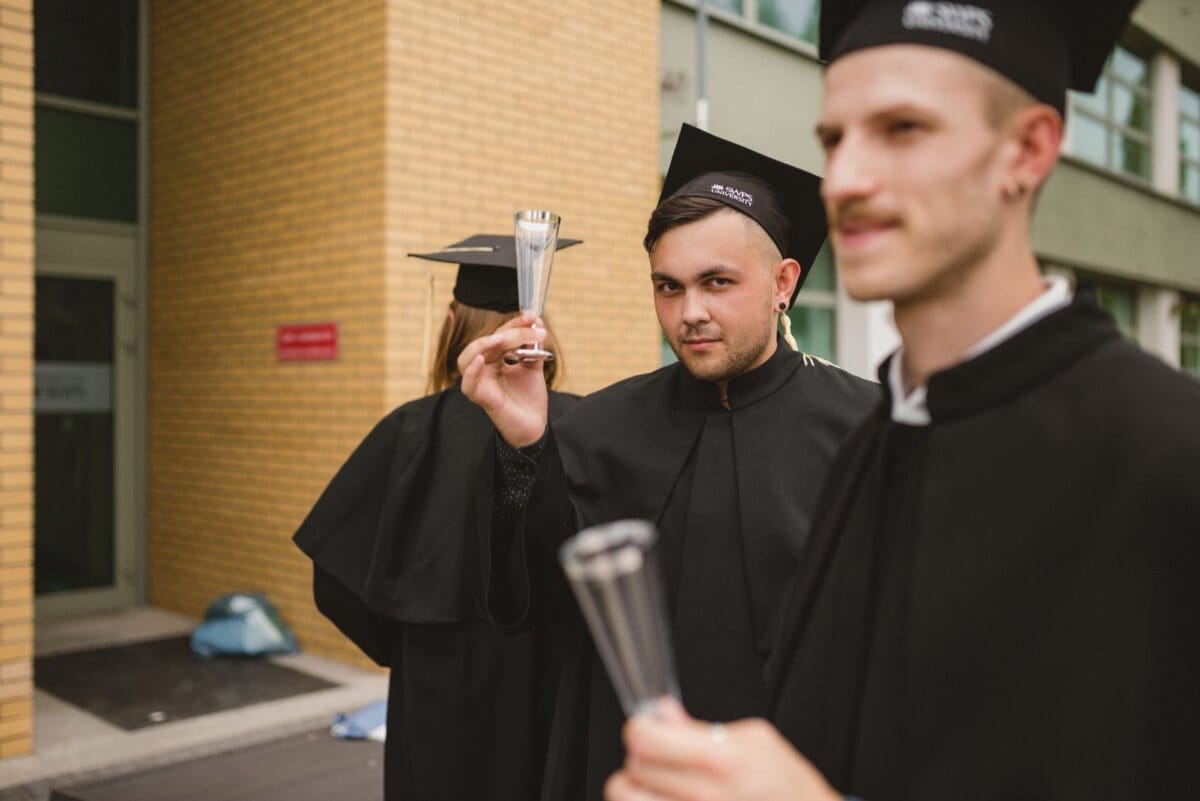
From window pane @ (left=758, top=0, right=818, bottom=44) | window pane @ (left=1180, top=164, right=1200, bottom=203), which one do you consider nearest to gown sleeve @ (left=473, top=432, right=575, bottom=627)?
window pane @ (left=758, top=0, right=818, bottom=44)

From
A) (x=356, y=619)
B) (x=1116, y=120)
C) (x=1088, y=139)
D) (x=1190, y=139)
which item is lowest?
(x=356, y=619)

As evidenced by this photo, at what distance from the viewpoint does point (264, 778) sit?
4844 millimetres

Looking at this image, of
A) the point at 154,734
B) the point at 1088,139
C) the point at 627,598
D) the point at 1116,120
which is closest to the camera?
the point at 627,598

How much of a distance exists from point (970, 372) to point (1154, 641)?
1.10ft

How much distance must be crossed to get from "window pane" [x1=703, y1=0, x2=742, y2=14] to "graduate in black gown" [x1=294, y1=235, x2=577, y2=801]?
21.0ft

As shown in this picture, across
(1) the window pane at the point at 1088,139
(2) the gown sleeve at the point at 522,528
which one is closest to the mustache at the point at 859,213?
(2) the gown sleeve at the point at 522,528

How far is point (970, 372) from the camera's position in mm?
1207

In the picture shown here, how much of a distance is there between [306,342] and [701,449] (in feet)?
16.5

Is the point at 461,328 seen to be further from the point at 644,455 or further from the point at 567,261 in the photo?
the point at 567,261

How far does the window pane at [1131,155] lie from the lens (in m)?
17.8

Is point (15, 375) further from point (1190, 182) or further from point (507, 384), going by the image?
point (1190, 182)

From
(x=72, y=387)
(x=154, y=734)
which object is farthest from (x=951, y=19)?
(x=72, y=387)

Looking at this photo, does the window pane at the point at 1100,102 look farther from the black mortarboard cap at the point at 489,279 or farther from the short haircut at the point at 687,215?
the short haircut at the point at 687,215

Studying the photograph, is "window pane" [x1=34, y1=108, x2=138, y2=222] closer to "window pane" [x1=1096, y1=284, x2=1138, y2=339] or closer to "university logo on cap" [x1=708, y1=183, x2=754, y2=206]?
"university logo on cap" [x1=708, y1=183, x2=754, y2=206]
